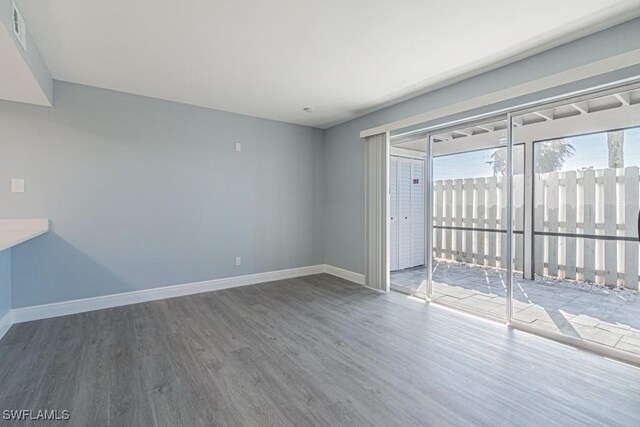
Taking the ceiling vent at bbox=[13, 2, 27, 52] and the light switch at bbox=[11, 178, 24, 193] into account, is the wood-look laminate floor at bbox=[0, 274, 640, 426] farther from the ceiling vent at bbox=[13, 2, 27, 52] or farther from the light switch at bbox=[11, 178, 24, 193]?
the ceiling vent at bbox=[13, 2, 27, 52]

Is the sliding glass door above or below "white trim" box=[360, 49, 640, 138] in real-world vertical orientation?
below

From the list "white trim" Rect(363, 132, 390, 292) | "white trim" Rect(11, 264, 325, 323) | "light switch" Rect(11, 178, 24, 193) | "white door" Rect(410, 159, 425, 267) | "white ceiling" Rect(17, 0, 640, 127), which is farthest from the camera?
"white door" Rect(410, 159, 425, 267)

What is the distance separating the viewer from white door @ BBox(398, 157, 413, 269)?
5.48 metres

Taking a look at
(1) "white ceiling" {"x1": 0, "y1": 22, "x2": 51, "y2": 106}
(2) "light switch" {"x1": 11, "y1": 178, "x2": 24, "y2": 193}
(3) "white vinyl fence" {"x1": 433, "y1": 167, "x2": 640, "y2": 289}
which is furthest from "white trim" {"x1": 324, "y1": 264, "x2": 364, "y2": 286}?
(1) "white ceiling" {"x1": 0, "y1": 22, "x2": 51, "y2": 106}

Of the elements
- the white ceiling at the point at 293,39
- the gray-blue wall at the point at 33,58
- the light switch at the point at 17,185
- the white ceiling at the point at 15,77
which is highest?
the white ceiling at the point at 293,39

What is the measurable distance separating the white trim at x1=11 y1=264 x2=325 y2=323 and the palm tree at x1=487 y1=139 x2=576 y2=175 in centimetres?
349

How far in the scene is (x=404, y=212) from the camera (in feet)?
18.2

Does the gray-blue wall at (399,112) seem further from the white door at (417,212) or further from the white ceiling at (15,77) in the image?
the white ceiling at (15,77)

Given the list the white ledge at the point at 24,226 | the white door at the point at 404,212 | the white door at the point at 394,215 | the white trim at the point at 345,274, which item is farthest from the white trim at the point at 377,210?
the white ledge at the point at 24,226

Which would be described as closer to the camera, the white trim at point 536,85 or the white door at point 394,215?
the white trim at point 536,85

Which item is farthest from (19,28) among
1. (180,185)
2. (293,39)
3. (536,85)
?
(536,85)

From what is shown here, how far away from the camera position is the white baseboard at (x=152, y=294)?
3262 millimetres

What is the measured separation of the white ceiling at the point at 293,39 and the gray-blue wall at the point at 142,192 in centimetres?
51

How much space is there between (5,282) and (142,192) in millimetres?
1580
